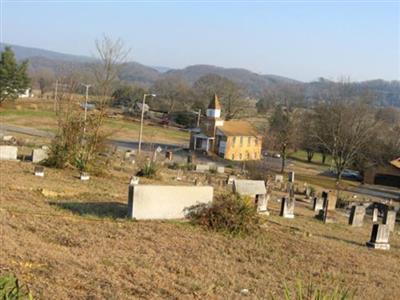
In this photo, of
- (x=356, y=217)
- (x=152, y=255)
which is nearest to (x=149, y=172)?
(x=356, y=217)

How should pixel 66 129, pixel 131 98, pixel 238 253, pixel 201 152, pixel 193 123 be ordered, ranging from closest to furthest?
pixel 238 253
pixel 66 129
pixel 201 152
pixel 193 123
pixel 131 98

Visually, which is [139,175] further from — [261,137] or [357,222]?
[261,137]

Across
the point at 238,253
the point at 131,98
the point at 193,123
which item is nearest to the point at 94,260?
the point at 238,253

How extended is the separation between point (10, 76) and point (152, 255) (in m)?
66.2

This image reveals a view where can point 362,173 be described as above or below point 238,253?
below

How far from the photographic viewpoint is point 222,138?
199 ft

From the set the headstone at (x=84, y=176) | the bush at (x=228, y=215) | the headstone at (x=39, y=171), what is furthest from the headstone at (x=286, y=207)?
the headstone at (x=39, y=171)

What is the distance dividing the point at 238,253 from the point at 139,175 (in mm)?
14053

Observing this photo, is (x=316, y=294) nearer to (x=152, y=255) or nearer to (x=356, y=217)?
(x=152, y=255)

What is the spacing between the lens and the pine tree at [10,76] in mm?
71375

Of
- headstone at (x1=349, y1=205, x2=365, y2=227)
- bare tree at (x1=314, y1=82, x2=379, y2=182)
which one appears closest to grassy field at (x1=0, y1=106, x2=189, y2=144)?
bare tree at (x1=314, y1=82, x2=379, y2=182)

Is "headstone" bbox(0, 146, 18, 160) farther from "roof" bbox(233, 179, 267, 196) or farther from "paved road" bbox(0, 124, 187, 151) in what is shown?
"paved road" bbox(0, 124, 187, 151)

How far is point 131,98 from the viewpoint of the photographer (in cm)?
10319

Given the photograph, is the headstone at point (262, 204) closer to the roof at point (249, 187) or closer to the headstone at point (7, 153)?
the roof at point (249, 187)
